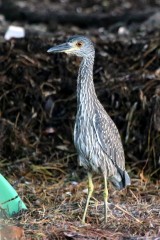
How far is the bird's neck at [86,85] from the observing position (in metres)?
6.93

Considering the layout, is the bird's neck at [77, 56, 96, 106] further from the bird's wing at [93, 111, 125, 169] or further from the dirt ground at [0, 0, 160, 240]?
the dirt ground at [0, 0, 160, 240]

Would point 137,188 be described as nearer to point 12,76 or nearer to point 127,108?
point 127,108

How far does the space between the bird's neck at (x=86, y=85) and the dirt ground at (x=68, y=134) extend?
875 mm

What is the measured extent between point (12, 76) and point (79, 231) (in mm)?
3083

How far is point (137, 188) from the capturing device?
7.92 m

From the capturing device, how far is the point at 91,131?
6895 millimetres

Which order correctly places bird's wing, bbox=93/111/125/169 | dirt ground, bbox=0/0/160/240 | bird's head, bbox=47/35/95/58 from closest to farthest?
dirt ground, bbox=0/0/160/240
bird's wing, bbox=93/111/125/169
bird's head, bbox=47/35/95/58

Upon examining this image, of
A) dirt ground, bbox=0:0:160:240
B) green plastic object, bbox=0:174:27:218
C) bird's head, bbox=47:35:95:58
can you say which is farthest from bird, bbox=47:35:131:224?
green plastic object, bbox=0:174:27:218

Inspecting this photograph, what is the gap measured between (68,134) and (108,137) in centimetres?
184

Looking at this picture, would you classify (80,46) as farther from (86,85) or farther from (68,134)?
(68,134)

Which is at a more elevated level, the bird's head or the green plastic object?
the bird's head

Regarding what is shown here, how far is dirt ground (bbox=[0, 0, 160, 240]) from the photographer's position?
680cm

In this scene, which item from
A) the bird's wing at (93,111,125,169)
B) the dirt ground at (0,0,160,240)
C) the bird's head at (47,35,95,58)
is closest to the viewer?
the dirt ground at (0,0,160,240)

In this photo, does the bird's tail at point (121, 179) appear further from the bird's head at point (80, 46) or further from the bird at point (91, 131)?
the bird's head at point (80, 46)
